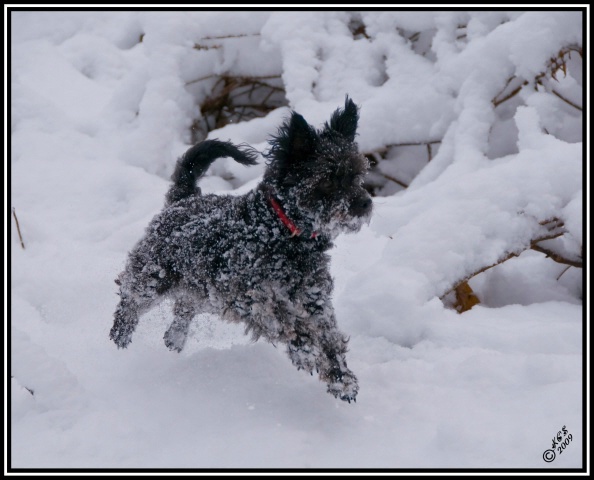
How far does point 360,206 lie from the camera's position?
2.97m

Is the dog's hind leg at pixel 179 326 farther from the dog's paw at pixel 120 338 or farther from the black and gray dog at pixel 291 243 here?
the black and gray dog at pixel 291 243

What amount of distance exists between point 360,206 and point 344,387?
1.05 m

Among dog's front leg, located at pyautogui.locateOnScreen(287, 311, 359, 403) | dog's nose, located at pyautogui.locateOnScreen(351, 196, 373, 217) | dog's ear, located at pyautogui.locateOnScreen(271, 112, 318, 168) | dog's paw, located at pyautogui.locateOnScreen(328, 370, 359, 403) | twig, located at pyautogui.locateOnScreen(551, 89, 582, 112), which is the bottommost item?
dog's paw, located at pyautogui.locateOnScreen(328, 370, 359, 403)

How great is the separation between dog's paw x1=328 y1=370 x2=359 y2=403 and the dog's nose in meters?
0.93

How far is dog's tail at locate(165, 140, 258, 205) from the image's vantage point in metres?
3.61

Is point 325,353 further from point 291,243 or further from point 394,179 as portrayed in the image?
point 394,179

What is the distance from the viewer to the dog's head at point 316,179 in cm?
291

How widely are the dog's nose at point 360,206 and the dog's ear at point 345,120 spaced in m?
0.53

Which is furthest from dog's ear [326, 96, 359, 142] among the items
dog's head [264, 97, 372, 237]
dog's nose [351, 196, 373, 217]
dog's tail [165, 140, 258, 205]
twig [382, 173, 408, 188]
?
twig [382, 173, 408, 188]

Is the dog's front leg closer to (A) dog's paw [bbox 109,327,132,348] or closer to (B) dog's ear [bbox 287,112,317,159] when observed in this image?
(B) dog's ear [bbox 287,112,317,159]

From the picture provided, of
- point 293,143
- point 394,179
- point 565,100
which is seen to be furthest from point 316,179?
point 394,179

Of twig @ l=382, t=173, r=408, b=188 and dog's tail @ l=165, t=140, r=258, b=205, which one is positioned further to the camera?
twig @ l=382, t=173, r=408, b=188
